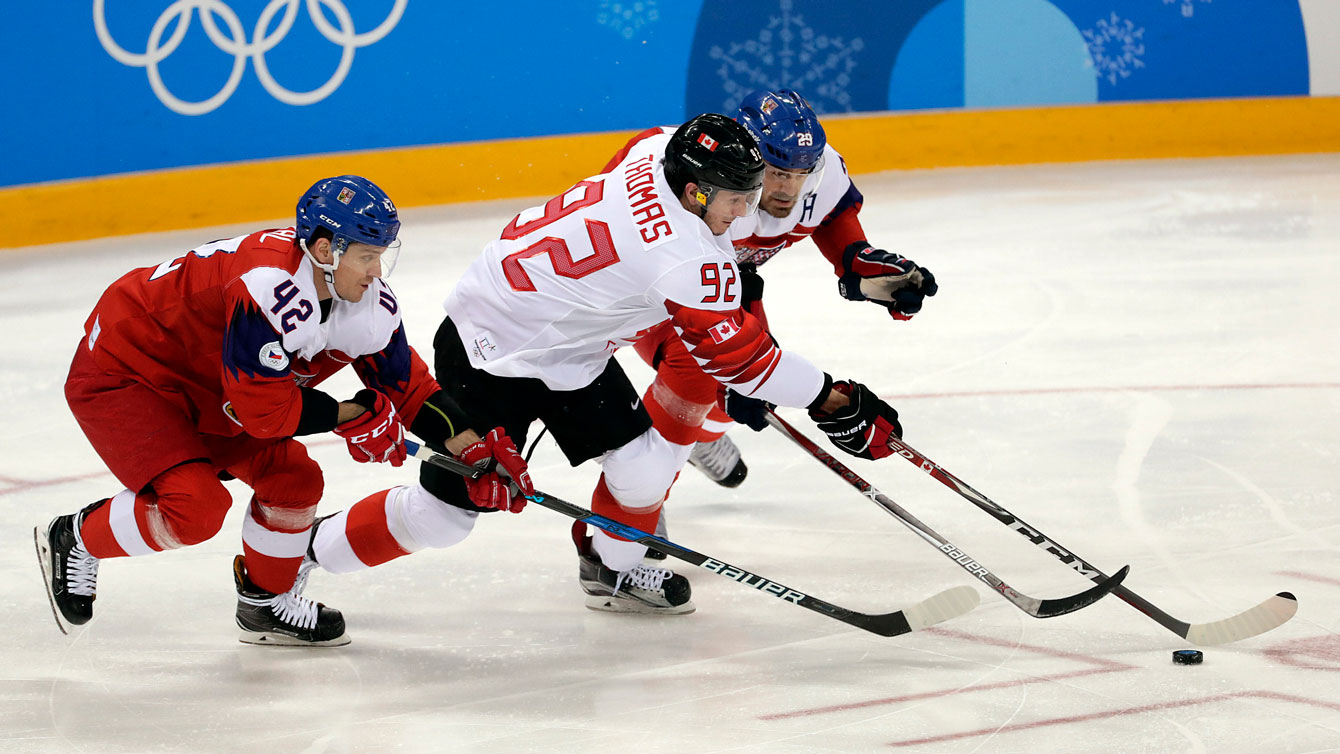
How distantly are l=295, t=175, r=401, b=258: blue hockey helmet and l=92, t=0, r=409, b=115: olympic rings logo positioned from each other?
16.0ft

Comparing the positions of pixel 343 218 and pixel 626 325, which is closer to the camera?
pixel 343 218

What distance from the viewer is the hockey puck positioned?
8.75ft

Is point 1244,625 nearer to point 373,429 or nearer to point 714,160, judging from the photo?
point 714,160

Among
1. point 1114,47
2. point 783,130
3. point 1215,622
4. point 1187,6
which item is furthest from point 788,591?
point 1187,6

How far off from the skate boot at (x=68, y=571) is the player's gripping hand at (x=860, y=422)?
4.51 feet

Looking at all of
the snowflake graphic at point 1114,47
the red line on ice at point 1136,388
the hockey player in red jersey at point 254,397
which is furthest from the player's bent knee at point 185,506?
the snowflake graphic at point 1114,47

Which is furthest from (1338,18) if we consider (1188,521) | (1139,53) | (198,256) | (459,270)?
(198,256)

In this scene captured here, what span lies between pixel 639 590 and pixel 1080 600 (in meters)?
0.87

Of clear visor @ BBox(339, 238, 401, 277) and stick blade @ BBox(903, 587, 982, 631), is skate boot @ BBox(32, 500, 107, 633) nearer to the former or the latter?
clear visor @ BBox(339, 238, 401, 277)

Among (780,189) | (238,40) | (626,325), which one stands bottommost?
(238,40)

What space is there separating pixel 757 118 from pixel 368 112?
494 cm

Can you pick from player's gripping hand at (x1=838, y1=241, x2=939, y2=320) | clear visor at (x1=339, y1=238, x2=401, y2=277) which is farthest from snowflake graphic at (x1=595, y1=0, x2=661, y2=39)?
clear visor at (x1=339, y1=238, x2=401, y2=277)

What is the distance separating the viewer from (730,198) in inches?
104

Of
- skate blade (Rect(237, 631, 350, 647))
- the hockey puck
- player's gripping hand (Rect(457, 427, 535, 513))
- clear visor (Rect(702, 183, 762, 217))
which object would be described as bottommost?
skate blade (Rect(237, 631, 350, 647))
